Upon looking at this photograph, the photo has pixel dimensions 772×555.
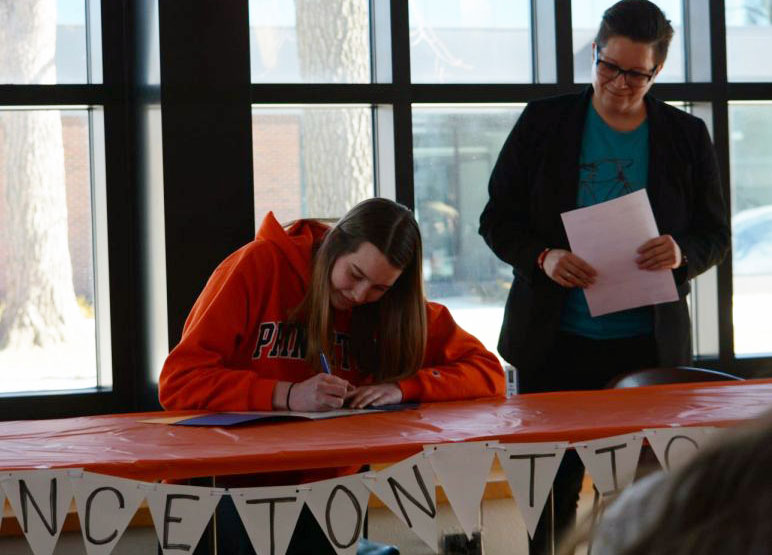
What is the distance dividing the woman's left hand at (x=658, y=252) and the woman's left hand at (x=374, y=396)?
0.66 metres

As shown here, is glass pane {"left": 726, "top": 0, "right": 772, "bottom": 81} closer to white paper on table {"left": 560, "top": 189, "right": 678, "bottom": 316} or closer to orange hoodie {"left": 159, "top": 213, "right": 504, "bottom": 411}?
white paper on table {"left": 560, "top": 189, "right": 678, "bottom": 316}

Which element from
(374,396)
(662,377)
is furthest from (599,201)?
(374,396)

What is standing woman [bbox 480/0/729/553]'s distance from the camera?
2.25 metres

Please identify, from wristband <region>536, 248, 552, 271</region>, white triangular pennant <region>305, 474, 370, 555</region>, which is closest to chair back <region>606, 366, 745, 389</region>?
wristband <region>536, 248, 552, 271</region>

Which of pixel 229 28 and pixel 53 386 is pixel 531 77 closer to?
pixel 229 28

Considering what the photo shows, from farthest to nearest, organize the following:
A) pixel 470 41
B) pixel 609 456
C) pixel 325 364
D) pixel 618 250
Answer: pixel 470 41 → pixel 618 250 → pixel 325 364 → pixel 609 456

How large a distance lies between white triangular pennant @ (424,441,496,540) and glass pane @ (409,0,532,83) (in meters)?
2.43

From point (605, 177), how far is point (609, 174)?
0.04 feet

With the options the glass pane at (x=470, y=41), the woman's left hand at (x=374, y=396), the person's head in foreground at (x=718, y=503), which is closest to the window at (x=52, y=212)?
the glass pane at (x=470, y=41)

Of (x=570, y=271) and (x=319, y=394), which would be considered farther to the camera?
(x=570, y=271)

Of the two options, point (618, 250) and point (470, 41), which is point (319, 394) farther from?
point (470, 41)

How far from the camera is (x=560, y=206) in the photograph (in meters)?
2.36

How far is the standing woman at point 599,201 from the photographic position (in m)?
2.25

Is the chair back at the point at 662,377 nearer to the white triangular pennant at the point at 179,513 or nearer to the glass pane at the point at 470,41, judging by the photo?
the white triangular pennant at the point at 179,513
